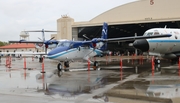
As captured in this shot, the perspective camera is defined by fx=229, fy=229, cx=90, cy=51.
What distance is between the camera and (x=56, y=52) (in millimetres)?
17125

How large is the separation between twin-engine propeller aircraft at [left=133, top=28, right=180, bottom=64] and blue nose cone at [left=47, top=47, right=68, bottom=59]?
628cm

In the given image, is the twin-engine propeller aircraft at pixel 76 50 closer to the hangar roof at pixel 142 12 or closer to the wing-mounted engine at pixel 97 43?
the wing-mounted engine at pixel 97 43

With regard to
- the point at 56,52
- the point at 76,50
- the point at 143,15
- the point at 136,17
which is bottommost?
the point at 56,52

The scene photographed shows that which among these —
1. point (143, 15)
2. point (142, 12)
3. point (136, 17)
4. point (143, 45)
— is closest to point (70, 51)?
point (143, 45)

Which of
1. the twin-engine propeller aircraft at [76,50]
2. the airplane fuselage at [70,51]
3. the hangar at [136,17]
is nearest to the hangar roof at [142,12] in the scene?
the hangar at [136,17]

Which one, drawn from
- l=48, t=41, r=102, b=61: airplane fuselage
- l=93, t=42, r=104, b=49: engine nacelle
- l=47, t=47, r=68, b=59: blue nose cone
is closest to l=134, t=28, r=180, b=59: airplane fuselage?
l=93, t=42, r=104, b=49: engine nacelle

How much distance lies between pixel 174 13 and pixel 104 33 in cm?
2054

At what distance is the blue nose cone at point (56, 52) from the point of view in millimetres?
16875

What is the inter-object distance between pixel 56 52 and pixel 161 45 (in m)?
9.25

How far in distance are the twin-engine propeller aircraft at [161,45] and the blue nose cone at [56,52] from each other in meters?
6.28

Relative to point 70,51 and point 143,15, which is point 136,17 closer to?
point 143,15

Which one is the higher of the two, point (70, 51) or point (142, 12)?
point (142, 12)

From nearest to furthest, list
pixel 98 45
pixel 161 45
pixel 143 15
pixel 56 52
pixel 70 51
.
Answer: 1. pixel 56 52
2. pixel 70 51
3. pixel 161 45
4. pixel 98 45
5. pixel 143 15

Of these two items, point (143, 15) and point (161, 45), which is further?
point (143, 15)
